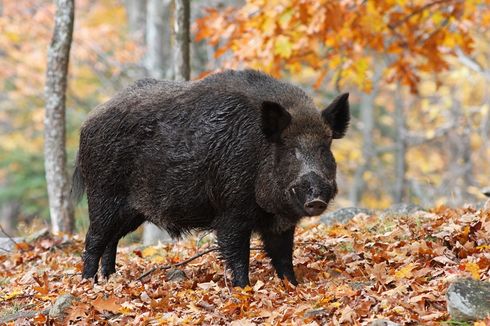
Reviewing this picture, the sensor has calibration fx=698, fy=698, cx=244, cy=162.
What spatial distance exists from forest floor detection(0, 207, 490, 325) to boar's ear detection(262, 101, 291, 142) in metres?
1.36

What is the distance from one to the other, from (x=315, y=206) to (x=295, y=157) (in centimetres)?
65

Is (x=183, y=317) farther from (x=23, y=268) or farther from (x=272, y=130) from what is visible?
(x=23, y=268)

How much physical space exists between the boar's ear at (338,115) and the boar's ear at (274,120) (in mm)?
416

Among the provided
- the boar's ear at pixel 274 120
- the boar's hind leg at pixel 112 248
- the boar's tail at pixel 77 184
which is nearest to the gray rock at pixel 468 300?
the boar's ear at pixel 274 120

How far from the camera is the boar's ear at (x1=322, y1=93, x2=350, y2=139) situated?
256 inches

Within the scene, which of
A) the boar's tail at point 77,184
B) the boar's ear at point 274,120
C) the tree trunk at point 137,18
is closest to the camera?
the boar's ear at point 274,120

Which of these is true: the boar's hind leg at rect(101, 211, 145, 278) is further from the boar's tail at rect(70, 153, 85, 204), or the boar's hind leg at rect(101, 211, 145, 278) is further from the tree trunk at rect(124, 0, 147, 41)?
the tree trunk at rect(124, 0, 147, 41)

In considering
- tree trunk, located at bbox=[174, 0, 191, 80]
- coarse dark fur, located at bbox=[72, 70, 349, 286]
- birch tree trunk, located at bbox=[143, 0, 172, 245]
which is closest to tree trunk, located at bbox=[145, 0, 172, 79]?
birch tree trunk, located at bbox=[143, 0, 172, 245]

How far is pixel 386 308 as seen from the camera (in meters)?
4.92

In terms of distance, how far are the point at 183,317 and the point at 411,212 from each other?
184 inches

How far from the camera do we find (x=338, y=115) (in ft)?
21.7

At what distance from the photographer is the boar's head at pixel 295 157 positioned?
603 centimetres

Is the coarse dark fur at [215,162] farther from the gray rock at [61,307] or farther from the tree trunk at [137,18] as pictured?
the tree trunk at [137,18]

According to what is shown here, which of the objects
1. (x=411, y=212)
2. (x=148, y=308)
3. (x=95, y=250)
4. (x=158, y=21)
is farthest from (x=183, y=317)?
(x=158, y=21)
